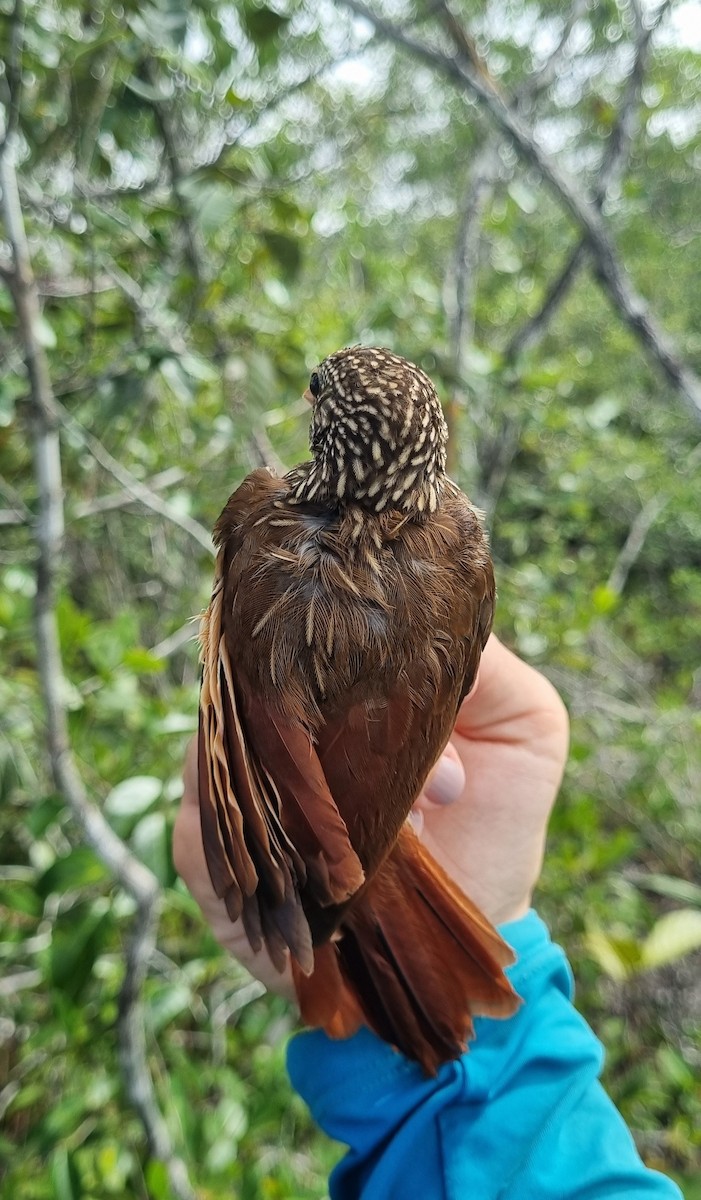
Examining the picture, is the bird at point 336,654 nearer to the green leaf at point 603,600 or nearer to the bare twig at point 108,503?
the bare twig at point 108,503

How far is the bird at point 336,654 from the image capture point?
2.76 feet

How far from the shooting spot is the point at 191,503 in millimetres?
1887

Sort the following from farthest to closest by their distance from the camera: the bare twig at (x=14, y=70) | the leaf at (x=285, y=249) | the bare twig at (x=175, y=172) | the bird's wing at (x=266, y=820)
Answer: the leaf at (x=285, y=249), the bare twig at (x=175, y=172), the bare twig at (x=14, y=70), the bird's wing at (x=266, y=820)

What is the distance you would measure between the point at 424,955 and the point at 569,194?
1571mm

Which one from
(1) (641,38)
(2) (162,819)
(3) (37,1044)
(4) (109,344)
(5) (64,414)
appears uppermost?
(1) (641,38)

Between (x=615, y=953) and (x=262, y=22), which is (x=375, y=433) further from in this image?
(x=615, y=953)

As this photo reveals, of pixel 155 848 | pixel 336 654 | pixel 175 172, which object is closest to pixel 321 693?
pixel 336 654

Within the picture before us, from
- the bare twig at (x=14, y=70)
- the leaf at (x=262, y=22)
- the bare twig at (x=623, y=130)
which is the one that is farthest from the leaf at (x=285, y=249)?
the bare twig at (x=623, y=130)

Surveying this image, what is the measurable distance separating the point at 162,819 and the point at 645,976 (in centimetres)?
226

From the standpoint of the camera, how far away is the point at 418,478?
90cm

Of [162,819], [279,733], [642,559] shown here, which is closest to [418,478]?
[279,733]

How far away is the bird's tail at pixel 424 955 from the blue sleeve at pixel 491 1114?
7 cm

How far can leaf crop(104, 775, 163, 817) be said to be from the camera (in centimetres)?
114

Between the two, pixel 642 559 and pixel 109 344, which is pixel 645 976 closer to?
pixel 109 344
